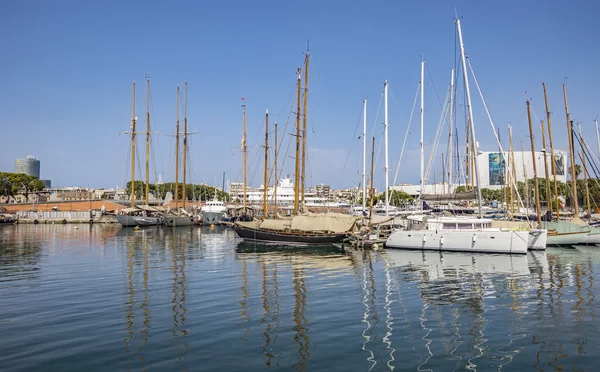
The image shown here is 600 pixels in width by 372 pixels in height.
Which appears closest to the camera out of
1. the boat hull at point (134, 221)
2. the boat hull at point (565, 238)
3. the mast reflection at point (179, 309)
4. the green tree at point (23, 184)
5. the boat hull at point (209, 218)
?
the mast reflection at point (179, 309)

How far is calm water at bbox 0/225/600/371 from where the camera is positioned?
1249 centimetres

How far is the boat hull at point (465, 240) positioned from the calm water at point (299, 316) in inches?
189

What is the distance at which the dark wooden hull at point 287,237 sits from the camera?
45.6 meters

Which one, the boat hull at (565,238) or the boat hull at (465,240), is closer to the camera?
the boat hull at (465,240)

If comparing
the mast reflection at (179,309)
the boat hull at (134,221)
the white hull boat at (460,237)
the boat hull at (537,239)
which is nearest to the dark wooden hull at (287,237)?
the white hull boat at (460,237)

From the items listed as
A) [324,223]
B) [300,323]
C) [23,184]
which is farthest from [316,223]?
[23,184]

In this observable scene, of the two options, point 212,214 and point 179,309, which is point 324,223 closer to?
point 179,309

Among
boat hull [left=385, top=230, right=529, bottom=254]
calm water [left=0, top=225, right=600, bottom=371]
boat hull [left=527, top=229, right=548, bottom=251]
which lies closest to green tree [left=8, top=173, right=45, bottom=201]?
calm water [left=0, top=225, right=600, bottom=371]

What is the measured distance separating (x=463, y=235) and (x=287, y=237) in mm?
17170

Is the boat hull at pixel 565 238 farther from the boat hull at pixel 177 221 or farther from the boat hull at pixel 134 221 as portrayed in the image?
the boat hull at pixel 134 221

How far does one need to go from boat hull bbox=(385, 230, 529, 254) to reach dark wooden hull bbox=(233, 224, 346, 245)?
244 inches

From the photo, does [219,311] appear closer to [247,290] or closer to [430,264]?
[247,290]

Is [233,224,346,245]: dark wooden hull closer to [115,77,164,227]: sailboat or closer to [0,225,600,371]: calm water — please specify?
[0,225,600,371]: calm water

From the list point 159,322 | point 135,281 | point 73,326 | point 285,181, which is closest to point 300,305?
point 159,322
